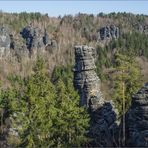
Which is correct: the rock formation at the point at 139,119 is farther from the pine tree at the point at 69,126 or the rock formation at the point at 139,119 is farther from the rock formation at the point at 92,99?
the rock formation at the point at 92,99

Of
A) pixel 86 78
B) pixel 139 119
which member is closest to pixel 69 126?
pixel 139 119

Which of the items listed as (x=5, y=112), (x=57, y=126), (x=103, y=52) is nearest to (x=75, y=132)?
(x=57, y=126)

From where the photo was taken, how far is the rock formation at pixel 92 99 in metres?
56.2

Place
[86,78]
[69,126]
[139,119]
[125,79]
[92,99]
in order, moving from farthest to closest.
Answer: [86,78] → [92,99] → [125,79] → [69,126] → [139,119]

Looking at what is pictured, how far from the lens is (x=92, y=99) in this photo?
65.2 metres

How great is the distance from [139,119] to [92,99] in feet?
65.5

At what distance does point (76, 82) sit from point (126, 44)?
132304 millimetres

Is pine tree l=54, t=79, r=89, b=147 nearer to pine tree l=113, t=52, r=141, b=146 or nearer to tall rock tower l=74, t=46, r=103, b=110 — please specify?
pine tree l=113, t=52, r=141, b=146

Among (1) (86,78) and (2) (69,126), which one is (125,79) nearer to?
(2) (69,126)

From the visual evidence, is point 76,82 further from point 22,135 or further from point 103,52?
point 103,52

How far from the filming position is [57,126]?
168 ft

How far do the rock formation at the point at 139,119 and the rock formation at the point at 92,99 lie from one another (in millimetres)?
7595

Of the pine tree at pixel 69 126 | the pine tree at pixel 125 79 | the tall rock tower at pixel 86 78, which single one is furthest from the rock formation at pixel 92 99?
the pine tree at pixel 69 126

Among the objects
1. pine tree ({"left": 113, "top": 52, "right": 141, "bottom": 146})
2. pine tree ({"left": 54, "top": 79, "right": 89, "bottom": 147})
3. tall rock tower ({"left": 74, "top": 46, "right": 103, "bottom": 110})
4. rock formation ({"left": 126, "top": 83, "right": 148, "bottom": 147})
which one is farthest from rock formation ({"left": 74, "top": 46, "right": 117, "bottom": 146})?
rock formation ({"left": 126, "top": 83, "right": 148, "bottom": 147})
